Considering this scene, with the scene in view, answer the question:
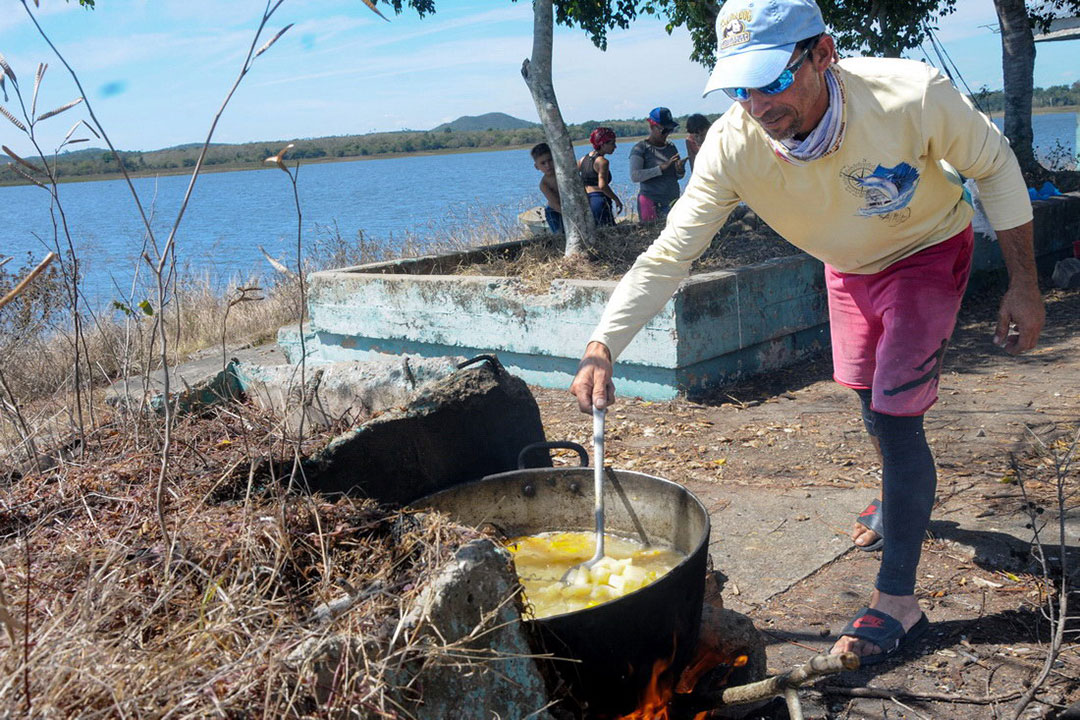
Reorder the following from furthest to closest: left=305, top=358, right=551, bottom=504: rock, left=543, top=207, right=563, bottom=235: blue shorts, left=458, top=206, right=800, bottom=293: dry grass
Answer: left=543, top=207, right=563, bottom=235: blue shorts, left=458, top=206, right=800, bottom=293: dry grass, left=305, top=358, right=551, bottom=504: rock

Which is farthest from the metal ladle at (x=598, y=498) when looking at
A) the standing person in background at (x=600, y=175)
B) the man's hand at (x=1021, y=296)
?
the standing person in background at (x=600, y=175)

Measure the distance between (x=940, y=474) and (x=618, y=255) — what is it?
4.24 metres

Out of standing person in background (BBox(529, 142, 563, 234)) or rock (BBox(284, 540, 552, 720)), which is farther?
standing person in background (BBox(529, 142, 563, 234))

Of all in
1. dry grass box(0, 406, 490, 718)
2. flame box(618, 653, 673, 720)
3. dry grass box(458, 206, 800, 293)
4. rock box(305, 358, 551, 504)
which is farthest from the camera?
dry grass box(458, 206, 800, 293)

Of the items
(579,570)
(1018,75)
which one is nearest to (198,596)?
(579,570)

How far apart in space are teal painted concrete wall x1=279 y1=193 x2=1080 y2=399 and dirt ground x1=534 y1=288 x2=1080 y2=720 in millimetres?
211

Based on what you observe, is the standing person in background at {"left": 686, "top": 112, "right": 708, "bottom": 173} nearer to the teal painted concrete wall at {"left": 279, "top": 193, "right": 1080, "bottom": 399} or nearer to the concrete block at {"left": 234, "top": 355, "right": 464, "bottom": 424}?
the teal painted concrete wall at {"left": 279, "top": 193, "right": 1080, "bottom": 399}

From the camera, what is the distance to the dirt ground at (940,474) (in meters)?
2.92

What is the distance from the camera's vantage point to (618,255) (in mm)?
8492

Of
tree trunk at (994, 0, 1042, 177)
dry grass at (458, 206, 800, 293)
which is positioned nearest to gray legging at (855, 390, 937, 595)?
dry grass at (458, 206, 800, 293)

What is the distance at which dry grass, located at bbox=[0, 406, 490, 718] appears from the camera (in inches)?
67.4

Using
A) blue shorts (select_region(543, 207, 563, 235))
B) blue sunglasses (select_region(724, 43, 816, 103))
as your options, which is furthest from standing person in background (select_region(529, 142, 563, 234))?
blue sunglasses (select_region(724, 43, 816, 103))

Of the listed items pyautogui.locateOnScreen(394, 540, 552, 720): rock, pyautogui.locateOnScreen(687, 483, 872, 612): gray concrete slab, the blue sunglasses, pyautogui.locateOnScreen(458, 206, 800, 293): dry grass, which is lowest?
pyautogui.locateOnScreen(687, 483, 872, 612): gray concrete slab

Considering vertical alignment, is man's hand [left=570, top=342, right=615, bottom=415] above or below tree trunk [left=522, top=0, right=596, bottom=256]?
below
